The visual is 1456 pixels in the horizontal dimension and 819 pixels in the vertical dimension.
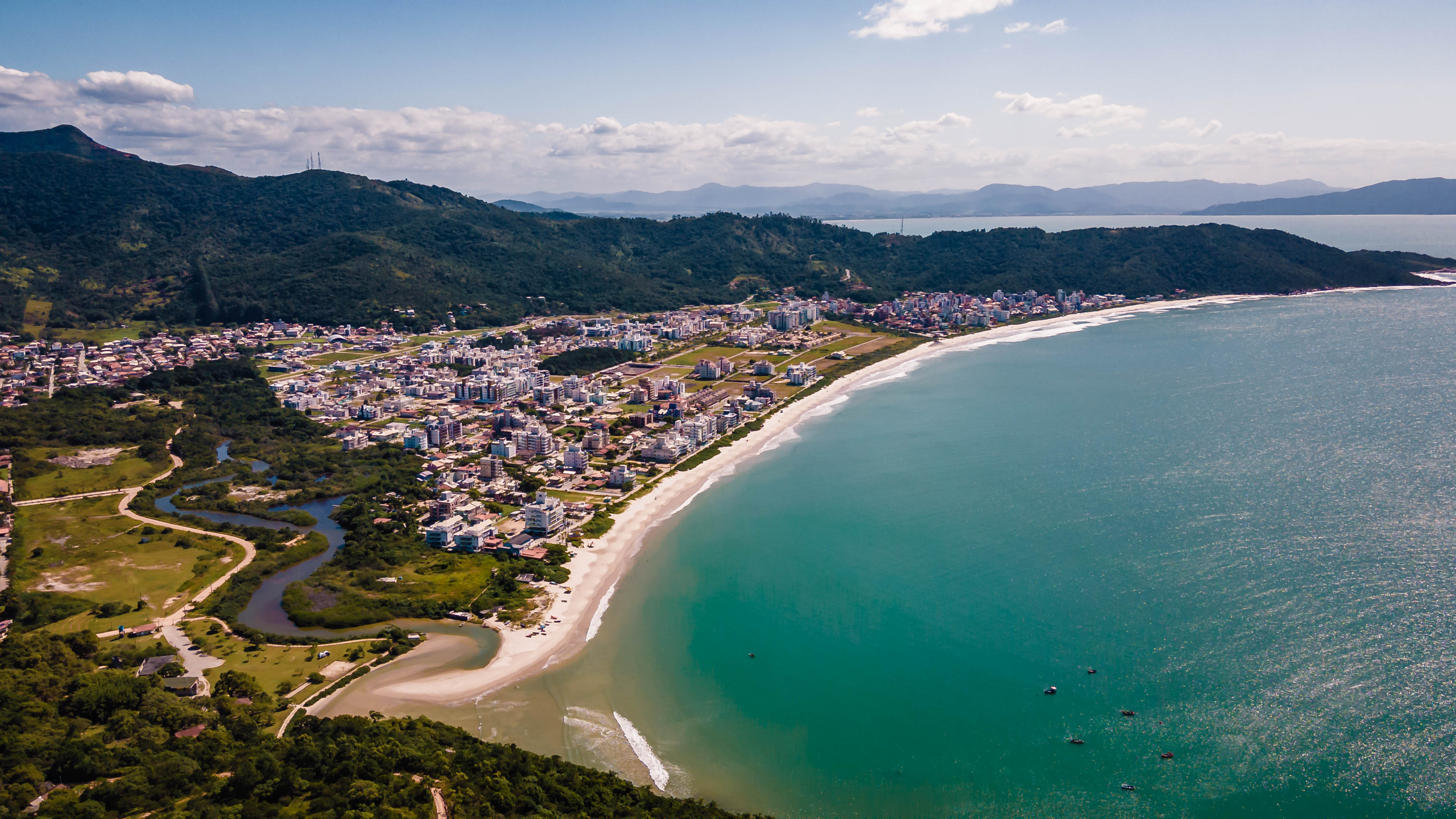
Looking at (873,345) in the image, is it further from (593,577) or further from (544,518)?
(593,577)

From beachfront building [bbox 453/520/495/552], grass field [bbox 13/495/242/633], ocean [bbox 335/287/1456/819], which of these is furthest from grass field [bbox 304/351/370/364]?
ocean [bbox 335/287/1456/819]

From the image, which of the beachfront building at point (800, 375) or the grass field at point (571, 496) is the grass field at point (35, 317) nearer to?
the grass field at point (571, 496)

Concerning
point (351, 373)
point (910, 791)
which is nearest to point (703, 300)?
point (351, 373)

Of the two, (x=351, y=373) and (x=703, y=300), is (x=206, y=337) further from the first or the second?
(x=703, y=300)

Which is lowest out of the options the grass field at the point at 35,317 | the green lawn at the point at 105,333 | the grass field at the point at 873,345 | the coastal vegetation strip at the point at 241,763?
the coastal vegetation strip at the point at 241,763

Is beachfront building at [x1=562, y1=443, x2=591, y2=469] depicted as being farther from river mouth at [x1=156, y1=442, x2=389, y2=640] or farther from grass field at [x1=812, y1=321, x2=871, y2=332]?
grass field at [x1=812, y1=321, x2=871, y2=332]

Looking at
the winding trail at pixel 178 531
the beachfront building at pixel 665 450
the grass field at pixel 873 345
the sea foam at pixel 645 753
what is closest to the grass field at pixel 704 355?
the grass field at pixel 873 345
